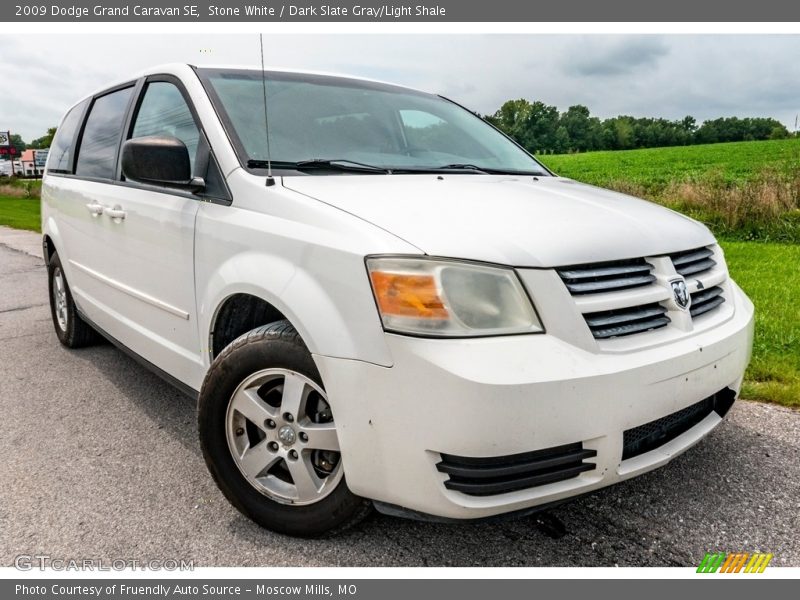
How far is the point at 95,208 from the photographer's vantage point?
3547mm

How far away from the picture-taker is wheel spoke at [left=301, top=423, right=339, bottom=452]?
6.75 ft

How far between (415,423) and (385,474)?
21 cm

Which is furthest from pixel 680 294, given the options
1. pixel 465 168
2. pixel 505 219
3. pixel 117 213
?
pixel 117 213

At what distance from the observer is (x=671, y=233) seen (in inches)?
92.4

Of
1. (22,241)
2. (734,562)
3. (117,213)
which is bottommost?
(734,562)

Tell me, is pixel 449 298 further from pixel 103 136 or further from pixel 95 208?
pixel 103 136

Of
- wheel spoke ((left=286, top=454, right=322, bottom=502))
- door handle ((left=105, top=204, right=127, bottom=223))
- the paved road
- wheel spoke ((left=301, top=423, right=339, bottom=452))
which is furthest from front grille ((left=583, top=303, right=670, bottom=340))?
door handle ((left=105, top=204, right=127, bottom=223))

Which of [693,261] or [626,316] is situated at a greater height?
[693,261]

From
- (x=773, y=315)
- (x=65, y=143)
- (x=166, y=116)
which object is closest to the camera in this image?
(x=166, y=116)

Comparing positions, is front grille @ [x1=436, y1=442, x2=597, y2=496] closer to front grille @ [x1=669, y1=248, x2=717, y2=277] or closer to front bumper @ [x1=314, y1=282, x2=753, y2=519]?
front bumper @ [x1=314, y1=282, x2=753, y2=519]

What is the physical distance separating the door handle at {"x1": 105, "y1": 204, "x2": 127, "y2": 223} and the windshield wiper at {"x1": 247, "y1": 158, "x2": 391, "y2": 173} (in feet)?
3.57

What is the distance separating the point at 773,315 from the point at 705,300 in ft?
10.0

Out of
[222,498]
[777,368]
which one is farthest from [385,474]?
[777,368]

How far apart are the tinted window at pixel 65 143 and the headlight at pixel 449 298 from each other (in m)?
3.40
